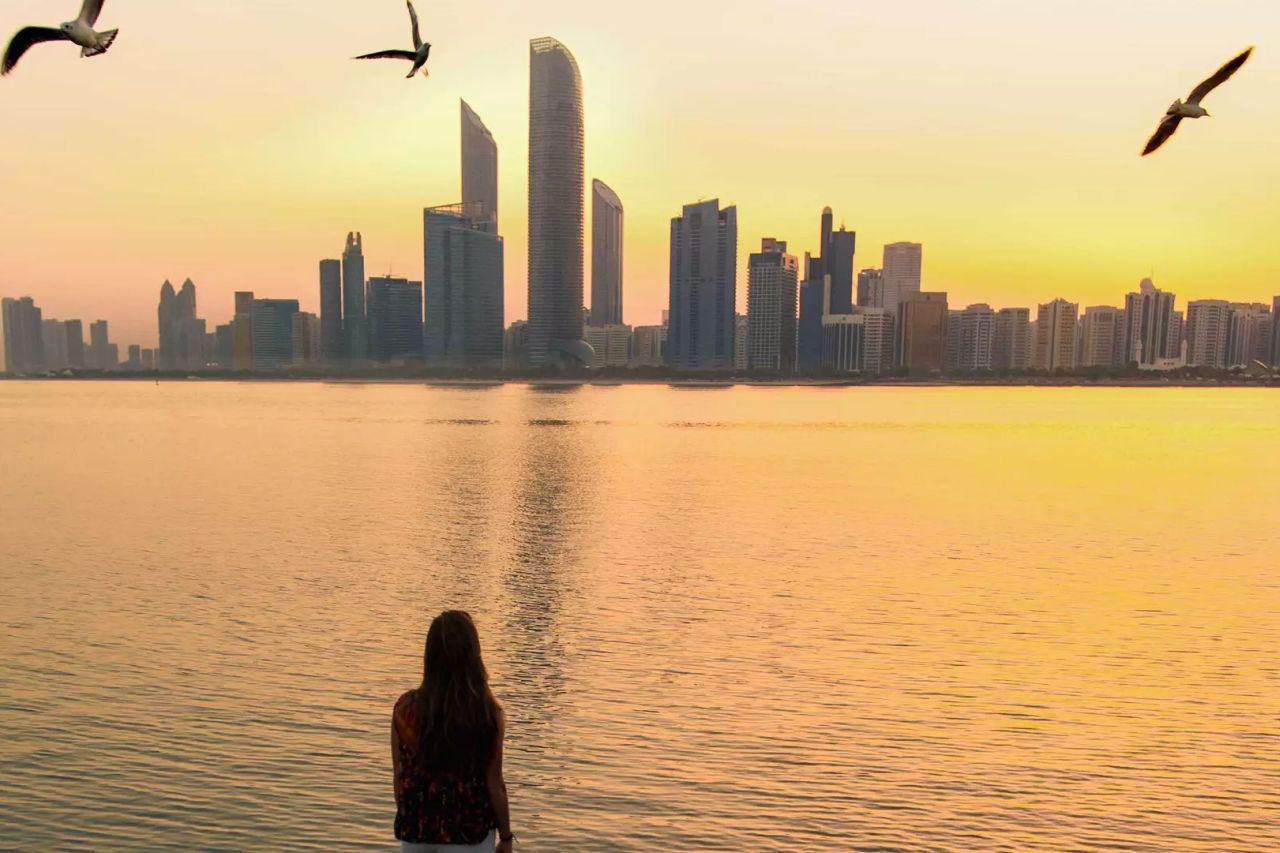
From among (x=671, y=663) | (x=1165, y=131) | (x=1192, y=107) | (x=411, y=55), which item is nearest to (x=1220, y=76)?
(x=1192, y=107)

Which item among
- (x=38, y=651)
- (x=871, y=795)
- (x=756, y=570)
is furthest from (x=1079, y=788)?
(x=38, y=651)

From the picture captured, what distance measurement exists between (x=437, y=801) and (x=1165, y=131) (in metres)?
9.56

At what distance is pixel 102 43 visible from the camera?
315 inches

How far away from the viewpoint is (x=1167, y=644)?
22.5 m

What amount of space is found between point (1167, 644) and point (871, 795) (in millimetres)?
12162

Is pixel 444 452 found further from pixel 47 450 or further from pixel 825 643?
pixel 825 643

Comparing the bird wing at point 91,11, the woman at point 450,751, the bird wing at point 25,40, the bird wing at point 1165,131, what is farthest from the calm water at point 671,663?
the bird wing at point 91,11

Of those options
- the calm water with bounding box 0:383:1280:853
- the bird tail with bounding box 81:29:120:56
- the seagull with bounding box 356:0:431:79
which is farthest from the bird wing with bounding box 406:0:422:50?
the calm water with bounding box 0:383:1280:853

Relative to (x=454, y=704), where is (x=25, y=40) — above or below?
above

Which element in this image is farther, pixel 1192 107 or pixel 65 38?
pixel 1192 107

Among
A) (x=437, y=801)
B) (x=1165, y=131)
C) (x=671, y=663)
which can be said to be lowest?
(x=671, y=663)

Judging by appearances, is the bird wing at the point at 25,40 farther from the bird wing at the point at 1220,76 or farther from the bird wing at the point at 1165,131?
the bird wing at the point at 1220,76

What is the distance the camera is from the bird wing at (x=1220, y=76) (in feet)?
31.3

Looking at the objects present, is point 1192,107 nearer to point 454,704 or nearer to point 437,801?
point 454,704
